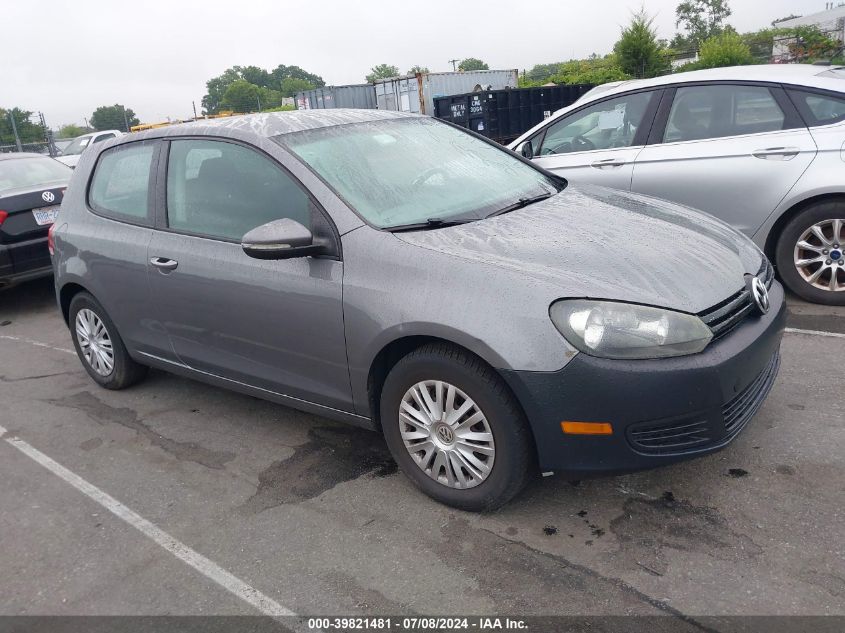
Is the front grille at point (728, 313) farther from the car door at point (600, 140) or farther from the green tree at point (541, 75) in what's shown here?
the green tree at point (541, 75)

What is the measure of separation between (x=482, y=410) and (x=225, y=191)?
1.82m

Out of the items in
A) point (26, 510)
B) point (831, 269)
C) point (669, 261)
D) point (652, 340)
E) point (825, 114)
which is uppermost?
point (825, 114)

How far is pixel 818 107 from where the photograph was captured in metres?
4.99

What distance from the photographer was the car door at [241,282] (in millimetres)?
3240

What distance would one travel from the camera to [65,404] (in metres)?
4.71

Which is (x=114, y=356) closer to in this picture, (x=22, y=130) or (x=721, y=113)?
(x=721, y=113)

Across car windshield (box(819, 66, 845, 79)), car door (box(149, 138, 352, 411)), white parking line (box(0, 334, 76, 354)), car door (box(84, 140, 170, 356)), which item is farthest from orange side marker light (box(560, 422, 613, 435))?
white parking line (box(0, 334, 76, 354))

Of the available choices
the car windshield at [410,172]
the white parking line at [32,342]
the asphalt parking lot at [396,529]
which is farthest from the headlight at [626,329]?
the white parking line at [32,342]

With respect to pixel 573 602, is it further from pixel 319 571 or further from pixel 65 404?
pixel 65 404

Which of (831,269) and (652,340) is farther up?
(652,340)

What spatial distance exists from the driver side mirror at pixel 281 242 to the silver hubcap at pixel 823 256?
358 cm

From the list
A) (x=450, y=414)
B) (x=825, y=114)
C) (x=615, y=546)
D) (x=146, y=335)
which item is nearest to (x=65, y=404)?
(x=146, y=335)

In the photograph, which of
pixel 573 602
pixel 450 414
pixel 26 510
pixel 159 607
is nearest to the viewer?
pixel 573 602

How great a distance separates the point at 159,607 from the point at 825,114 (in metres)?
4.97
